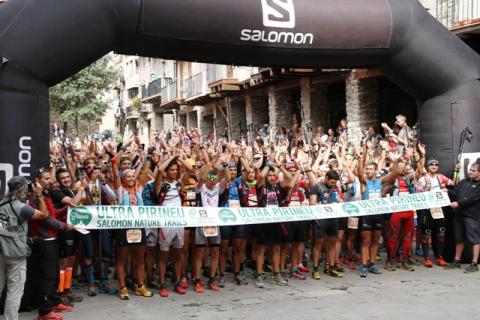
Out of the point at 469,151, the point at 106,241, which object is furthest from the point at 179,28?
the point at 469,151

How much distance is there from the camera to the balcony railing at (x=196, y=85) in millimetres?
30078

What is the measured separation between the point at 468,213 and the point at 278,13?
4.11 metres

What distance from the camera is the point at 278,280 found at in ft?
27.5

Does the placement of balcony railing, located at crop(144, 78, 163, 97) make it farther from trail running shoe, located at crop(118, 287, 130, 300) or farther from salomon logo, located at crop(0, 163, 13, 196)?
salomon logo, located at crop(0, 163, 13, 196)

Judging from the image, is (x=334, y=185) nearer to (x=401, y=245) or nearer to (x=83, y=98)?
(x=401, y=245)

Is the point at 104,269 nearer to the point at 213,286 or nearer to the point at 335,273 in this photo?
the point at 213,286

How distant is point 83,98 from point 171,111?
12.4 metres

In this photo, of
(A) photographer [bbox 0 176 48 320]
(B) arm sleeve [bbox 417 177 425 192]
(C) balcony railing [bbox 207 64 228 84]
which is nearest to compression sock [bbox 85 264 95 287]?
(A) photographer [bbox 0 176 48 320]

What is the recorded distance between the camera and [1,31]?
6562 mm

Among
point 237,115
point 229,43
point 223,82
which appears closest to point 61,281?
point 229,43

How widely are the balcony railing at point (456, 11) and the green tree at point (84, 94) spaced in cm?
1943

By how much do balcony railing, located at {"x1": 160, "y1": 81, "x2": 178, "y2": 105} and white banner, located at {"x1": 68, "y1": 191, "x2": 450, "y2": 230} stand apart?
28.0 metres

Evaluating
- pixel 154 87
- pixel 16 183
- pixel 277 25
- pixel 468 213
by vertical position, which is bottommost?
pixel 468 213

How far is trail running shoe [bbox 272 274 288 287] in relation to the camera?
8289 millimetres
